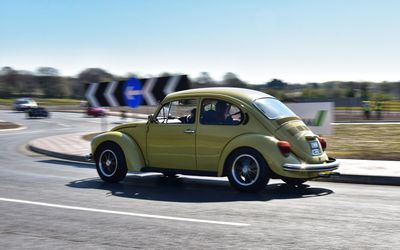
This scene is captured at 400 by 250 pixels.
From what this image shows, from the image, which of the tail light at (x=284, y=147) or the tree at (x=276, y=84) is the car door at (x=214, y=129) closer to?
the tail light at (x=284, y=147)

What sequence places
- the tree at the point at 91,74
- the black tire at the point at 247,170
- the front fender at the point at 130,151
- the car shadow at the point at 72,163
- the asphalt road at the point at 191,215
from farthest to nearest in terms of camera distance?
A: the tree at the point at 91,74, the car shadow at the point at 72,163, the front fender at the point at 130,151, the black tire at the point at 247,170, the asphalt road at the point at 191,215

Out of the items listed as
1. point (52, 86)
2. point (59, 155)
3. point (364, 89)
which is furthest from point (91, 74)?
point (59, 155)

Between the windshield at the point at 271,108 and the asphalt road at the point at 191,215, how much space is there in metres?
1.34

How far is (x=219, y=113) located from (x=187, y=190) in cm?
151

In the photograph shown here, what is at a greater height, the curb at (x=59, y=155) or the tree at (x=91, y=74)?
the tree at (x=91, y=74)

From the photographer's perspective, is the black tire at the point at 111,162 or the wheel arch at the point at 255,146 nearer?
the wheel arch at the point at 255,146

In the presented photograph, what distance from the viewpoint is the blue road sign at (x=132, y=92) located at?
16.0m

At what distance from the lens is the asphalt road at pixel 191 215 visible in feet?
19.2

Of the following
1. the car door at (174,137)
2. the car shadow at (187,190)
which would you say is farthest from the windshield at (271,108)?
the car shadow at (187,190)

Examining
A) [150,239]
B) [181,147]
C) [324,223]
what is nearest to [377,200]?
[324,223]

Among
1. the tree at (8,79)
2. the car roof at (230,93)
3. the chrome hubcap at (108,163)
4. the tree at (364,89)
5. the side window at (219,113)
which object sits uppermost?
the tree at (8,79)

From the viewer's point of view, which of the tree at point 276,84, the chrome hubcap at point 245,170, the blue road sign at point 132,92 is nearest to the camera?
the chrome hubcap at point 245,170

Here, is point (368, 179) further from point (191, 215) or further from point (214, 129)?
point (191, 215)

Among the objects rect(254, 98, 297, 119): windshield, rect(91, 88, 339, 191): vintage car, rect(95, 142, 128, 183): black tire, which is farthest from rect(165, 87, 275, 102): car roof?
A: rect(95, 142, 128, 183): black tire
